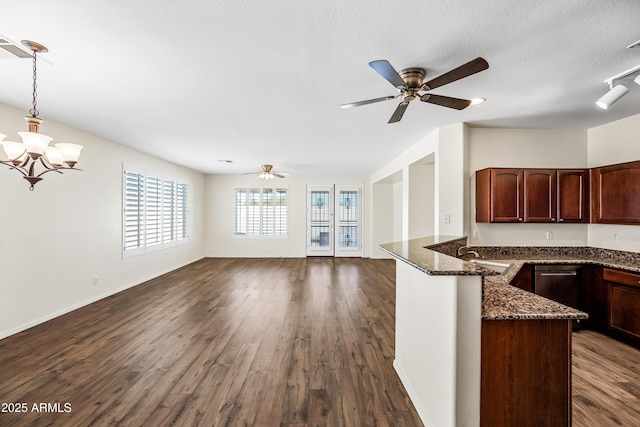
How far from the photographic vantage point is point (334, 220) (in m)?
8.78

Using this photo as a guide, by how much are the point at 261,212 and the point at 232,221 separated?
3.06 feet

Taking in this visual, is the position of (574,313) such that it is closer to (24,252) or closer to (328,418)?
(328,418)

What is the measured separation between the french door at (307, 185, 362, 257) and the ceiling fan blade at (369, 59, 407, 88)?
6.66 m

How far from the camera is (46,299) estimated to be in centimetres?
358

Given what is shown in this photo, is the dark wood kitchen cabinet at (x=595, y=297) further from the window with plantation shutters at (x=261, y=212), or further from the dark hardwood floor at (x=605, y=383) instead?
the window with plantation shutters at (x=261, y=212)

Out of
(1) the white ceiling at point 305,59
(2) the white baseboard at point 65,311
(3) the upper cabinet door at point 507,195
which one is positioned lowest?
(2) the white baseboard at point 65,311

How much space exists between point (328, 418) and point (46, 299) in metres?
3.95

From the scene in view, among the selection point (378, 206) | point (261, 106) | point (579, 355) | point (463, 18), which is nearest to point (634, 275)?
point (579, 355)

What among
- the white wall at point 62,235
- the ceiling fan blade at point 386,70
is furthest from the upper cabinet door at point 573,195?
the white wall at point 62,235

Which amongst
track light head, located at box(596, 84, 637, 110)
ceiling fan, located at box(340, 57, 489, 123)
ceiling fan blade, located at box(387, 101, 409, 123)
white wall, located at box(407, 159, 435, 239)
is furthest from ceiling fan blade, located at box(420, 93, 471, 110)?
white wall, located at box(407, 159, 435, 239)

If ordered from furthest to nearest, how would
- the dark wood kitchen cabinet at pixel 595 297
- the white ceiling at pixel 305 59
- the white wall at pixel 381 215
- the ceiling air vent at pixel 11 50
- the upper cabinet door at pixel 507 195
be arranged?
1. the white wall at pixel 381 215
2. the upper cabinet door at pixel 507 195
3. the dark wood kitchen cabinet at pixel 595 297
4. the ceiling air vent at pixel 11 50
5. the white ceiling at pixel 305 59

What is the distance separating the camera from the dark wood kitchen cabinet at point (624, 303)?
2848 millimetres

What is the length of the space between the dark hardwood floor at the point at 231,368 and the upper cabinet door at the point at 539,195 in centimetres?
145

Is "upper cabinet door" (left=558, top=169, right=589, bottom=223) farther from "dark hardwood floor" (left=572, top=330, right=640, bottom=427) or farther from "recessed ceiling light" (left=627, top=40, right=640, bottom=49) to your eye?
"recessed ceiling light" (left=627, top=40, right=640, bottom=49)
